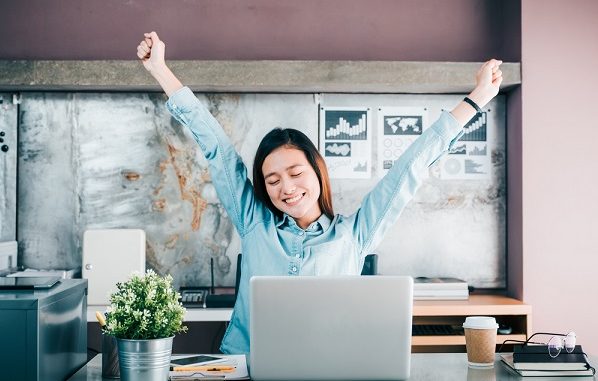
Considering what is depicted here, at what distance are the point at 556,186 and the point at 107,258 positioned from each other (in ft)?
8.09

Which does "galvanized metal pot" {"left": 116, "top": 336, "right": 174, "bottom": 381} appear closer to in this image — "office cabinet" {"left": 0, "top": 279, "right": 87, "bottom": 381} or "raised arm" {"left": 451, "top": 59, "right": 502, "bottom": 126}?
"office cabinet" {"left": 0, "top": 279, "right": 87, "bottom": 381}

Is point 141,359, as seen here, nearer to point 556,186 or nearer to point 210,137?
point 210,137

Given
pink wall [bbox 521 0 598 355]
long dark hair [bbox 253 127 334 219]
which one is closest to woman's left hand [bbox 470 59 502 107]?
long dark hair [bbox 253 127 334 219]

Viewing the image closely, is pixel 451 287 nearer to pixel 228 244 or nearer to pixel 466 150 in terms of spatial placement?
pixel 466 150

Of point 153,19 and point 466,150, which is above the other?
point 153,19

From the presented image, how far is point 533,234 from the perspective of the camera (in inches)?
143

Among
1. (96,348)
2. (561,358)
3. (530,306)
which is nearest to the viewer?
(561,358)

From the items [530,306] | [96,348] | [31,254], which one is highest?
[31,254]

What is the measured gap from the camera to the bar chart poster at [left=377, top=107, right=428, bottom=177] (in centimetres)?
393

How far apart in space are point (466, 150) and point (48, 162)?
8.06 feet

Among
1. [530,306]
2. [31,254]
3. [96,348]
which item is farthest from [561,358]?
[31,254]

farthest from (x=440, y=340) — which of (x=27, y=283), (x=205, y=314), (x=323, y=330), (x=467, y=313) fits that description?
(x=27, y=283)

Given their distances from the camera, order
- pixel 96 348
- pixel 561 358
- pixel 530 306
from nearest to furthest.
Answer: pixel 561 358 < pixel 530 306 < pixel 96 348

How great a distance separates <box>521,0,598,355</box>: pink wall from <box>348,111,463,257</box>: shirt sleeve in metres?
1.59
